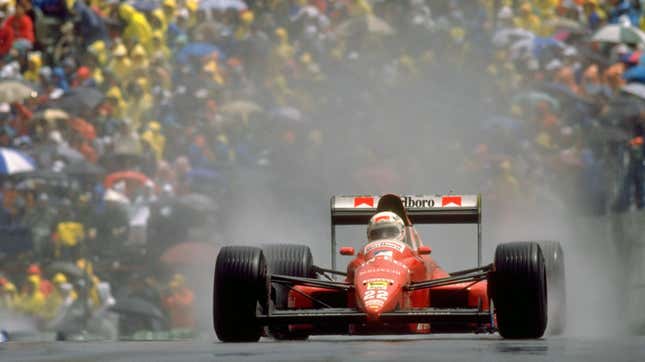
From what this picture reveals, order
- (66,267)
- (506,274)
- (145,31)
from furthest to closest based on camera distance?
(145,31) < (66,267) < (506,274)

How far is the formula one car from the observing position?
11531 millimetres

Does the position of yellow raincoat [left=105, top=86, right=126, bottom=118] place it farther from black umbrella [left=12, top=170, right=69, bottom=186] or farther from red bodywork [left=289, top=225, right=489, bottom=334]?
red bodywork [left=289, top=225, right=489, bottom=334]

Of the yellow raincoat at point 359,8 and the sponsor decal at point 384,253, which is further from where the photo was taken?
the yellow raincoat at point 359,8

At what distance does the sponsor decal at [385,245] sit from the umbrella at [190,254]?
14.0m

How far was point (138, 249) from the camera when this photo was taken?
27562 mm

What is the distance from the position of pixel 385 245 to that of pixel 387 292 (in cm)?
138

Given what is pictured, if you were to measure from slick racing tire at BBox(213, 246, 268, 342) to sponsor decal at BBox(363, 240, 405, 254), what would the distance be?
1.57m

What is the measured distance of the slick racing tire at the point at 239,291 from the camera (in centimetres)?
1182

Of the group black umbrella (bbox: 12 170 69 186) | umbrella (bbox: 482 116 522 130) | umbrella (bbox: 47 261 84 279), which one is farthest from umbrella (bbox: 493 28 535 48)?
umbrella (bbox: 47 261 84 279)

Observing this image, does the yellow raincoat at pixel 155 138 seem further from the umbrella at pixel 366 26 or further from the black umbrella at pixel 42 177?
the umbrella at pixel 366 26

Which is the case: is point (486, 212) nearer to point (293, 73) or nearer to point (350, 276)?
point (293, 73)

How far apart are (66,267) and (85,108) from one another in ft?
15.4

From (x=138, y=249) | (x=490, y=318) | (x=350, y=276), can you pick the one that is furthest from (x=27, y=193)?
(x=490, y=318)

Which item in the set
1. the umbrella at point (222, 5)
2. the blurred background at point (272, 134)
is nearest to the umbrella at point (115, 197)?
the blurred background at point (272, 134)
